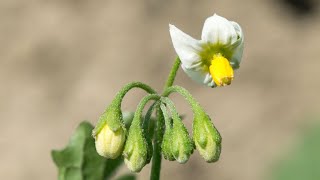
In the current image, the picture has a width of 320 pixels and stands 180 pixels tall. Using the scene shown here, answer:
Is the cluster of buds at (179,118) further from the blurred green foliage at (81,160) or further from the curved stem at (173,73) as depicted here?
the blurred green foliage at (81,160)

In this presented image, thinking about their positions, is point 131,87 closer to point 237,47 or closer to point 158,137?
point 158,137

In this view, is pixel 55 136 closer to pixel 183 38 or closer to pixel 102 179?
pixel 102 179

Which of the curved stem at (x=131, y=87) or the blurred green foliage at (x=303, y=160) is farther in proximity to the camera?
the blurred green foliage at (x=303, y=160)

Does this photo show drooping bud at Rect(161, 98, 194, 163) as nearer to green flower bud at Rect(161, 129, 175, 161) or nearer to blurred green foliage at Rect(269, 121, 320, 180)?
green flower bud at Rect(161, 129, 175, 161)

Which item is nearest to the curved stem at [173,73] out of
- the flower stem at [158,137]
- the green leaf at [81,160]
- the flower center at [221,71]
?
the flower stem at [158,137]

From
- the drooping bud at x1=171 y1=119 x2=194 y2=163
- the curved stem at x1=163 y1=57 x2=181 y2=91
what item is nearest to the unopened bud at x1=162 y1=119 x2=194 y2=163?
the drooping bud at x1=171 y1=119 x2=194 y2=163

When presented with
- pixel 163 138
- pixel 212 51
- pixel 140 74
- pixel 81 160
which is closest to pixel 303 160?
pixel 140 74
